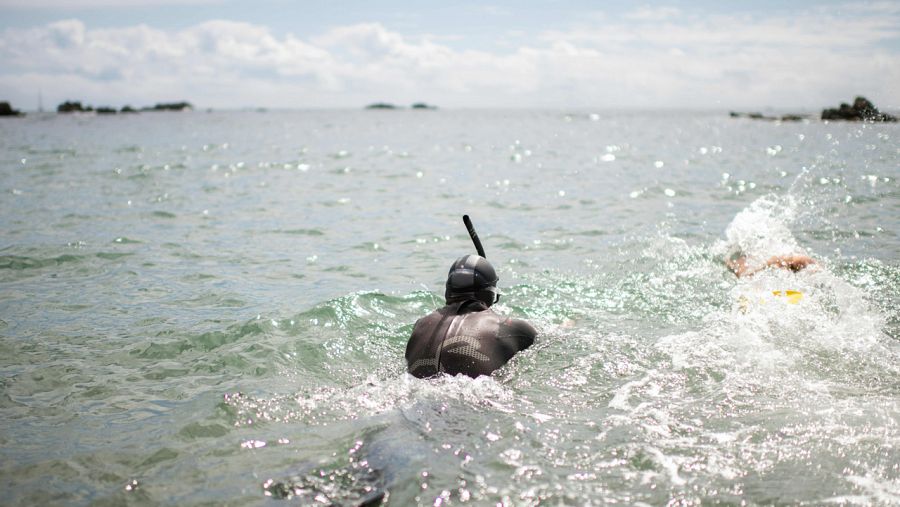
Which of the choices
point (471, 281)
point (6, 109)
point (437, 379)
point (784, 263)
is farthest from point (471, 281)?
point (6, 109)

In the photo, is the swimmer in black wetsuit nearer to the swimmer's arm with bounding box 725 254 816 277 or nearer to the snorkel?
the snorkel

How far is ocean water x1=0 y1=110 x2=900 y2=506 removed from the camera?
469cm

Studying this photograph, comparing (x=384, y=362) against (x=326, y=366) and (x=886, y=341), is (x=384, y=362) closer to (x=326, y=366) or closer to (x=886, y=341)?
(x=326, y=366)

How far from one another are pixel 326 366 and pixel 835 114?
87.5m

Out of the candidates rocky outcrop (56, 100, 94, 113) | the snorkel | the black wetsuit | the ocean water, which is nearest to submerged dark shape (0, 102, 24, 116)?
rocky outcrop (56, 100, 94, 113)

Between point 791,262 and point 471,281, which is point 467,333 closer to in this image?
point 471,281

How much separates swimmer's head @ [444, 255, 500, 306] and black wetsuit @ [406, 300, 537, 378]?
0.26 ft

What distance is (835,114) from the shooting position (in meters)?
80.1

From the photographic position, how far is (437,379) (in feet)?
19.7

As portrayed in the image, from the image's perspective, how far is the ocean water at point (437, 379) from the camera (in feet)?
15.4

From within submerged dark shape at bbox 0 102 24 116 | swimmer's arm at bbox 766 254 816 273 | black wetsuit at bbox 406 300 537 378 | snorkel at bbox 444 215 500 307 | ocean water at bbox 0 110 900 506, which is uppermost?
submerged dark shape at bbox 0 102 24 116

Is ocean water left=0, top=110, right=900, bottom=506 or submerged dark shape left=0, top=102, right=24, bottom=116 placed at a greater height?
submerged dark shape left=0, top=102, right=24, bottom=116

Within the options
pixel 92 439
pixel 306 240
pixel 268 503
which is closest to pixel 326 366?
pixel 92 439

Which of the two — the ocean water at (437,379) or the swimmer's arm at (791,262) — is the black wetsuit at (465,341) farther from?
the swimmer's arm at (791,262)
